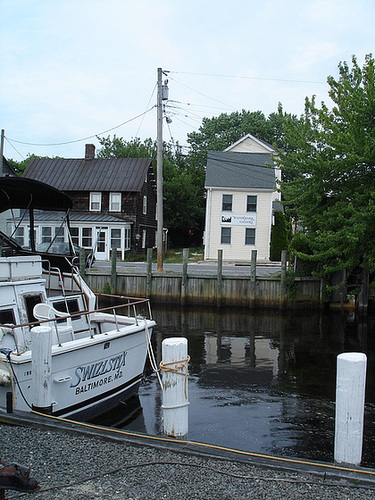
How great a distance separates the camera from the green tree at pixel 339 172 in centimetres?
2044

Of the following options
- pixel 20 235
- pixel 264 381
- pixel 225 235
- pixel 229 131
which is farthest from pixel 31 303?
pixel 229 131

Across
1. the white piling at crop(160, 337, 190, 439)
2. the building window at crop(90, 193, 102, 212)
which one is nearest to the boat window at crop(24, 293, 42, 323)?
the white piling at crop(160, 337, 190, 439)

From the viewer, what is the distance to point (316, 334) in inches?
735

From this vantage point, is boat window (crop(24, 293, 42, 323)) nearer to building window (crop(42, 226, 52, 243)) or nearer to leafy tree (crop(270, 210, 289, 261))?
building window (crop(42, 226, 52, 243))

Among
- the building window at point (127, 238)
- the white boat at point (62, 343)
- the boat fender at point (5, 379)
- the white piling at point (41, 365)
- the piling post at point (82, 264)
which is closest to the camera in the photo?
the white piling at point (41, 365)

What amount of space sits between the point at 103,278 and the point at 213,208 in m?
14.5

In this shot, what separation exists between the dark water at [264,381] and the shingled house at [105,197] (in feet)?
54.9

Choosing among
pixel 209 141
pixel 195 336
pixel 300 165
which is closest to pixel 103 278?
pixel 195 336

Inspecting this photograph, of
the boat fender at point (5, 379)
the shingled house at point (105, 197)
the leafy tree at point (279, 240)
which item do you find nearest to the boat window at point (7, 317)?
the boat fender at point (5, 379)

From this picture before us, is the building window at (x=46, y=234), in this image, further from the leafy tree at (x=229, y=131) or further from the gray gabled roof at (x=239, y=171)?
the leafy tree at (x=229, y=131)

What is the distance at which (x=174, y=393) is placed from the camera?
5961mm

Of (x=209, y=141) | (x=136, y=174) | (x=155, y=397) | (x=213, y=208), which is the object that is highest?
(x=209, y=141)

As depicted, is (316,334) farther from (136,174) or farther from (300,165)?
(136,174)

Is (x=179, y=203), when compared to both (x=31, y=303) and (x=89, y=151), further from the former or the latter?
(x=31, y=303)
